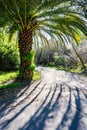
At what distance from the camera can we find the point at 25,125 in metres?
7.09

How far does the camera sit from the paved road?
7.01m

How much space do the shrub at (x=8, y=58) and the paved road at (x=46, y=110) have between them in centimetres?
1563

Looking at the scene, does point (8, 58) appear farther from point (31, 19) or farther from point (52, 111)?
point (52, 111)

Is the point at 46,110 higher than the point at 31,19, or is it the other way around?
the point at 31,19

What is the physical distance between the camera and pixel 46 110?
8555mm

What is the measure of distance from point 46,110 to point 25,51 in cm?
889

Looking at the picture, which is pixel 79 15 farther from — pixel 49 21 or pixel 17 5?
pixel 17 5

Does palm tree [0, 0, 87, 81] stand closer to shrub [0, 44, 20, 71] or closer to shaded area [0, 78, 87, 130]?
shaded area [0, 78, 87, 130]

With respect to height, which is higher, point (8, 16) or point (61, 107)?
point (8, 16)

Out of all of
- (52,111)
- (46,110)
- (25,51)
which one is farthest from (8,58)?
(52,111)

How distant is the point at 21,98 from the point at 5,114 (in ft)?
8.10

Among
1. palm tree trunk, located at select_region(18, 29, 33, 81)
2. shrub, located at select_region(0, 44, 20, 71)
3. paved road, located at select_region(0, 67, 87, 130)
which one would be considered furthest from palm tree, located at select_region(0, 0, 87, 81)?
shrub, located at select_region(0, 44, 20, 71)

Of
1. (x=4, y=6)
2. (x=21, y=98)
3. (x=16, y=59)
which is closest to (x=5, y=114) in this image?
(x=21, y=98)

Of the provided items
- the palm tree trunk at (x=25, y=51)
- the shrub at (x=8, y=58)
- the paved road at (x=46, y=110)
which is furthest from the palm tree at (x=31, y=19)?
the shrub at (x=8, y=58)
